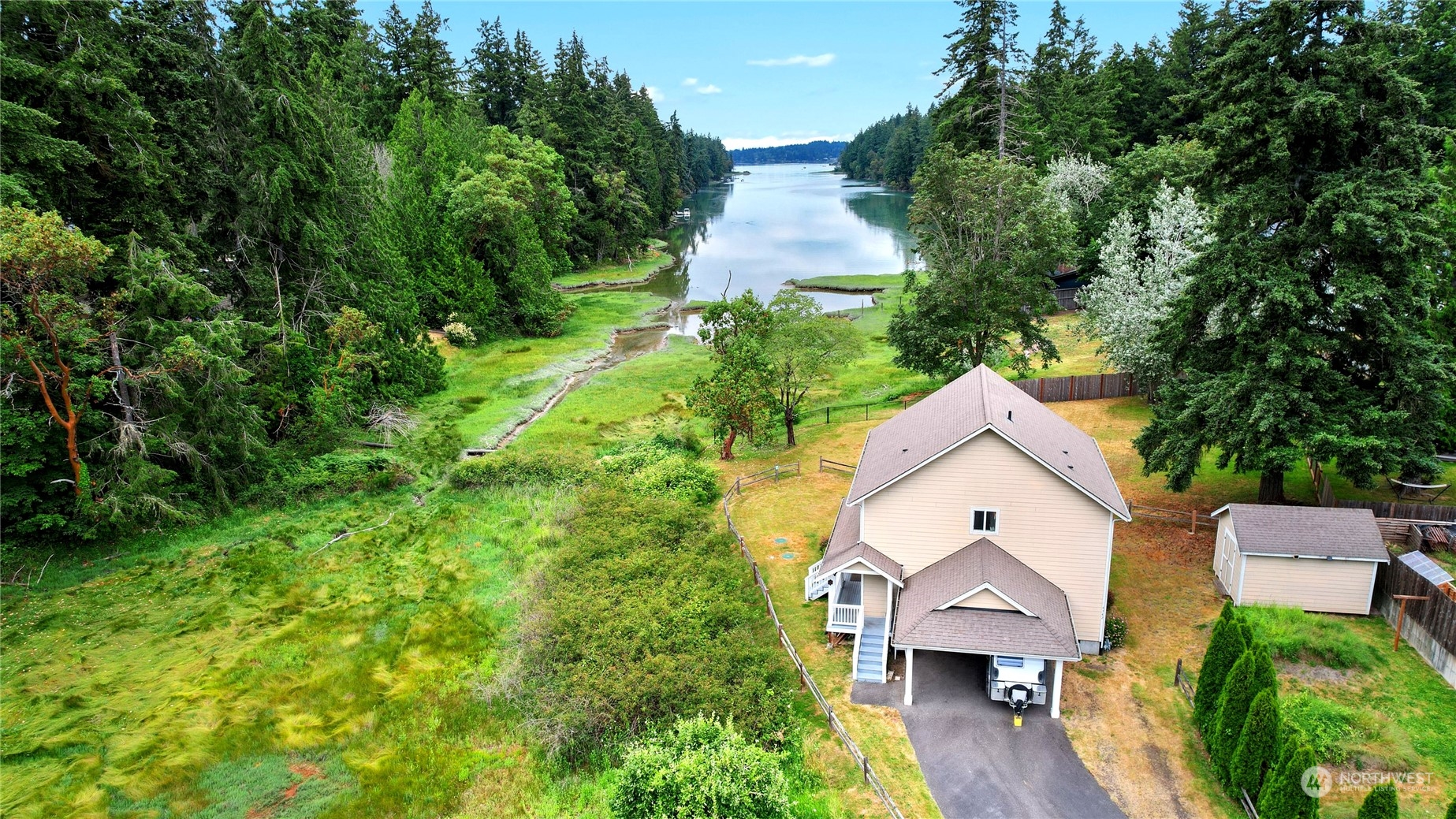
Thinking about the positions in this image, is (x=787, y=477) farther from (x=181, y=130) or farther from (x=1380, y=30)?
(x=181, y=130)

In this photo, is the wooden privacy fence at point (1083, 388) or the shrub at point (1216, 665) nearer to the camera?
the shrub at point (1216, 665)

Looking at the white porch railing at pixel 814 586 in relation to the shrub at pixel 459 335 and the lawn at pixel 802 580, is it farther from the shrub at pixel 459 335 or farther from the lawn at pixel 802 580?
the shrub at pixel 459 335

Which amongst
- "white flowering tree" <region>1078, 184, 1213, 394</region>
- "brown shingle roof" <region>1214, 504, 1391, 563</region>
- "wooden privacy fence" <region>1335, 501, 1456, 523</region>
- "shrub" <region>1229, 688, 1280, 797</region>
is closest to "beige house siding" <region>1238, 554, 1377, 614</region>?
"brown shingle roof" <region>1214, 504, 1391, 563</region>

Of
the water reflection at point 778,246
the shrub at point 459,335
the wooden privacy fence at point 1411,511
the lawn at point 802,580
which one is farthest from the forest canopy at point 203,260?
the wooden privacy fence at point 1411,511

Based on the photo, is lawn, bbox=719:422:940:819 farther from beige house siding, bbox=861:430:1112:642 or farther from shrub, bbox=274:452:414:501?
shrub, bbox=274:452:414:501

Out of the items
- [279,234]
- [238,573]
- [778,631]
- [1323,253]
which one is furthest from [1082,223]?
[238,573]
